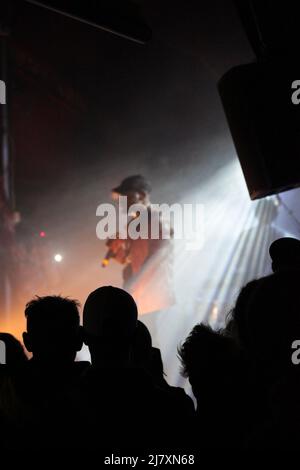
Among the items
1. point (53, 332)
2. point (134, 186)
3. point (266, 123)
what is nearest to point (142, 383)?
point (53, 332)

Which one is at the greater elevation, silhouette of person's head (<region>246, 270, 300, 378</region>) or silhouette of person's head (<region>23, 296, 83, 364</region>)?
silhouette of person's head (<region>23, 296, 83, 364</region>)

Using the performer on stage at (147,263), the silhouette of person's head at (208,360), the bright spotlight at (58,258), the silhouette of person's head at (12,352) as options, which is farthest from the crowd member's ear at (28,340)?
the bright spotlight at (58,258)

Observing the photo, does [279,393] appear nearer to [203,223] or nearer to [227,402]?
[227,402]

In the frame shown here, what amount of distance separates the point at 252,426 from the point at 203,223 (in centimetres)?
1031

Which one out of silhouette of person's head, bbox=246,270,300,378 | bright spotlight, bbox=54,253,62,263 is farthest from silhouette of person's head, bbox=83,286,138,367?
bright spotlight, bbox=54,253,62,263

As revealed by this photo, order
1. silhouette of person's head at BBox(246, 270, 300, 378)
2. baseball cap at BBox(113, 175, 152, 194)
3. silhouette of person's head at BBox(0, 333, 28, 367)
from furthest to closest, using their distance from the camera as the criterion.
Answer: baseball cap at BBox(113, 175, 152, 194) < silhouette of person's head at BBox(0, 333, 28, 367) < silhouette of person's head at BBox(246, 270, 300, 378)

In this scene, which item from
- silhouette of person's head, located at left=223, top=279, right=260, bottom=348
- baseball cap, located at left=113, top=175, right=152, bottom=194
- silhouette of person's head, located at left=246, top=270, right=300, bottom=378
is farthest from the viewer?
baseball cap, located at left=113, top=175, right=152, bottom=194

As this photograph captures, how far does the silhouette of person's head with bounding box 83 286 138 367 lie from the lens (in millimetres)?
1209

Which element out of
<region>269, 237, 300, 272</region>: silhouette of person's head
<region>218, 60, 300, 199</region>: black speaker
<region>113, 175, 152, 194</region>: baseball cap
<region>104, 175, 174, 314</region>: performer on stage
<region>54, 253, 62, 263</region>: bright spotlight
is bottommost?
<region>269, 237, 300, 272</region>: silhouette of person's head

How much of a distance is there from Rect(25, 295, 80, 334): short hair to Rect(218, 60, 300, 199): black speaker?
1089 mm

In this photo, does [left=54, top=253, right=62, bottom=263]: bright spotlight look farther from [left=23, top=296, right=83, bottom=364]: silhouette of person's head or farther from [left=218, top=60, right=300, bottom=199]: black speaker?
[left=23, top=296, right=83, bottom=364]: silhouette of person's head

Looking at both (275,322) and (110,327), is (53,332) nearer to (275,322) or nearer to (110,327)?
(110,327)

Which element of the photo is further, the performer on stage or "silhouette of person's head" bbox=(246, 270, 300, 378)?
the performer on stage

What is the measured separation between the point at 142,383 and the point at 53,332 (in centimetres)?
34
